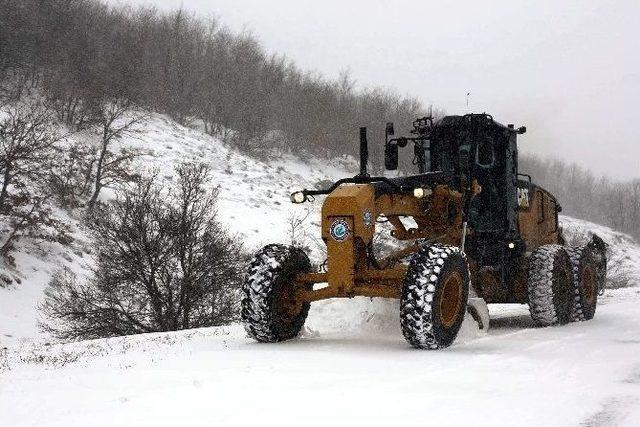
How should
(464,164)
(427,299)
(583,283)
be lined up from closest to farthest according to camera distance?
(427,299)
(464,164)
(583,283)

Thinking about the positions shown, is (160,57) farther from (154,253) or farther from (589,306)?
(589,306)

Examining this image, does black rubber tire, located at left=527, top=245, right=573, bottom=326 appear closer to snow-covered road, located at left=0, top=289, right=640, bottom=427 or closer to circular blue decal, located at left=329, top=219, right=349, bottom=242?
snow-covered road, located at left=0, top=289, right=640, bottom=427

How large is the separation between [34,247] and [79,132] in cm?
1545

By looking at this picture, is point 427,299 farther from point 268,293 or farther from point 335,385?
point 335,385

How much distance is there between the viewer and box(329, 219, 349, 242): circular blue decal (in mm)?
6781

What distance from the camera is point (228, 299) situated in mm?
15703

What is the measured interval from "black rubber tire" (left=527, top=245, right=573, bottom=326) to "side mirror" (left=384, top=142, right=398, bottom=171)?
109 inches

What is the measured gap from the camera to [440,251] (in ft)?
22.5

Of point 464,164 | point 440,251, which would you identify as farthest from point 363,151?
point 464,164

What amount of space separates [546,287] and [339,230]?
390cm

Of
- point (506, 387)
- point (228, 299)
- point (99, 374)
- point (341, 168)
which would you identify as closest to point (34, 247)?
point (228, 299)

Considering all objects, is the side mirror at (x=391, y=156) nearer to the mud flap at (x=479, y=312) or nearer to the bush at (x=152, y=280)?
the mud flap at (x=479, y=312)

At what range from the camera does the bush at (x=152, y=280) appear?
15.1m

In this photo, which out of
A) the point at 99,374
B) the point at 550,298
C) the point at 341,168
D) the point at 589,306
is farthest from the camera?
the point at 341,168
